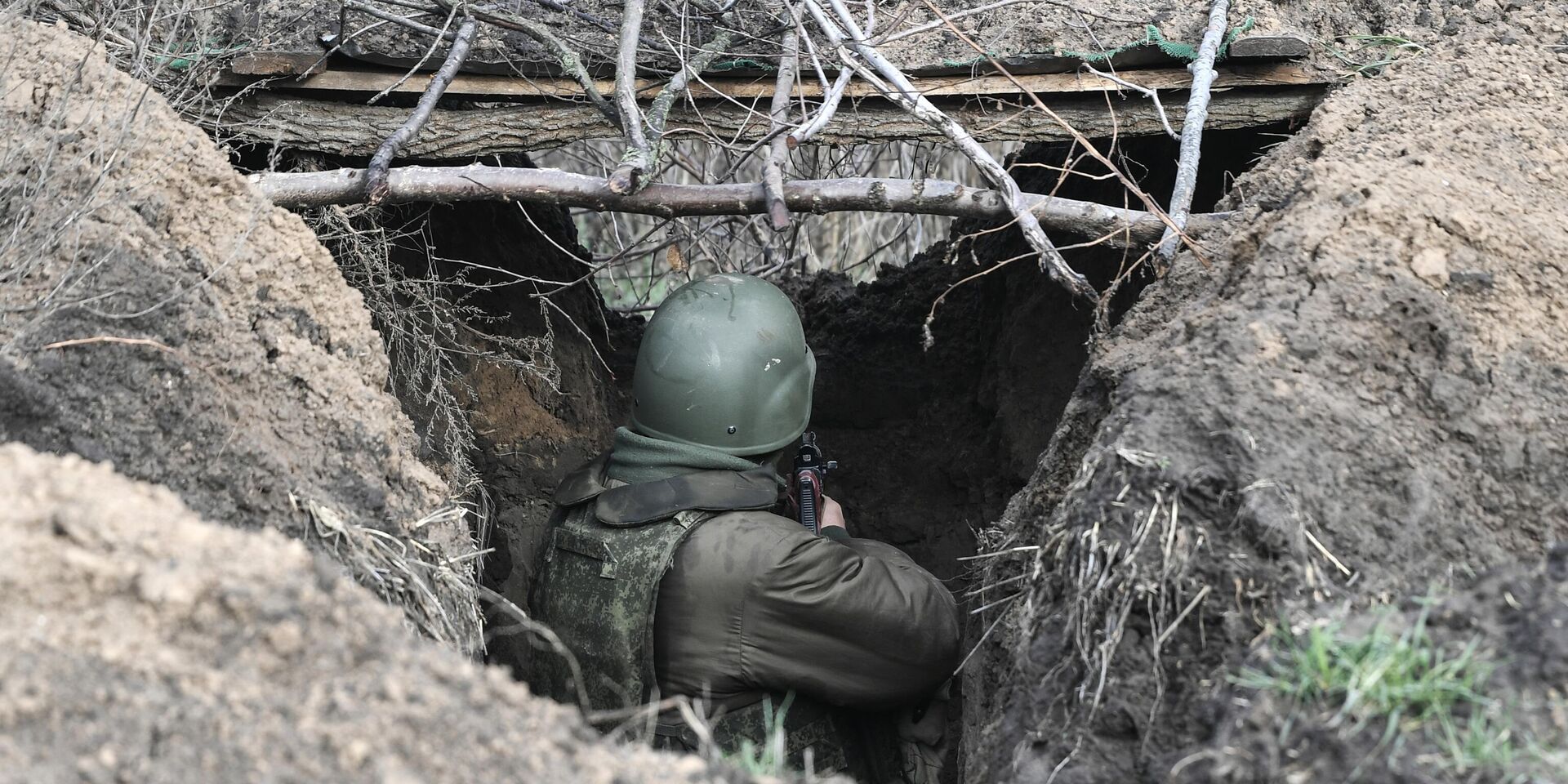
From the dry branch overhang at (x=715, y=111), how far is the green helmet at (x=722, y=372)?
1.94 feet

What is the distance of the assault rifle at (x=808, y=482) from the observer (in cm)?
376

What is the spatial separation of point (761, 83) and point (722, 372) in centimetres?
102

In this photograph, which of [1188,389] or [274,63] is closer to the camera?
[1188,389]

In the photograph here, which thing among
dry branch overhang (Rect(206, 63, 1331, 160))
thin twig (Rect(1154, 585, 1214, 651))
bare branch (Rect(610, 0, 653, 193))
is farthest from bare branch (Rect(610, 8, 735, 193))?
thin twig (Rect(1154, 585, 1214, 651))

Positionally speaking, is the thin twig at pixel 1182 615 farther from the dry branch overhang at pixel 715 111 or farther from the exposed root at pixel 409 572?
the dry branch overhang at pixel 715 111

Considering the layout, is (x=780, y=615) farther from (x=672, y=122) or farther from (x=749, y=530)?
(x=672, y=122)

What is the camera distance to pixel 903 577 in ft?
11.0

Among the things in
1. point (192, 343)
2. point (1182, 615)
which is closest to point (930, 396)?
point (1182, 615)

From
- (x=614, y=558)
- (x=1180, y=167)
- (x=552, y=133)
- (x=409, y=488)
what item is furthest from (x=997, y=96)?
(x=409, y=488)

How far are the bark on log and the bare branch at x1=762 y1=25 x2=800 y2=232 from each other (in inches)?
2.8

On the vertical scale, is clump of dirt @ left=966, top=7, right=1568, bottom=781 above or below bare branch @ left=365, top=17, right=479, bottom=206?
below

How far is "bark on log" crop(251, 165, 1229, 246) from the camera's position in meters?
3.29

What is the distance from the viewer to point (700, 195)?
3.34 meters

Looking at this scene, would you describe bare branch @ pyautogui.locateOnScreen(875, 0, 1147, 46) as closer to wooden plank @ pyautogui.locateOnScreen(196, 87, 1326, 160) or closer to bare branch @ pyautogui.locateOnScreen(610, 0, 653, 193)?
wooden plank @ pyautogui.locateOnScreen(196, 87, 1326, 160)
